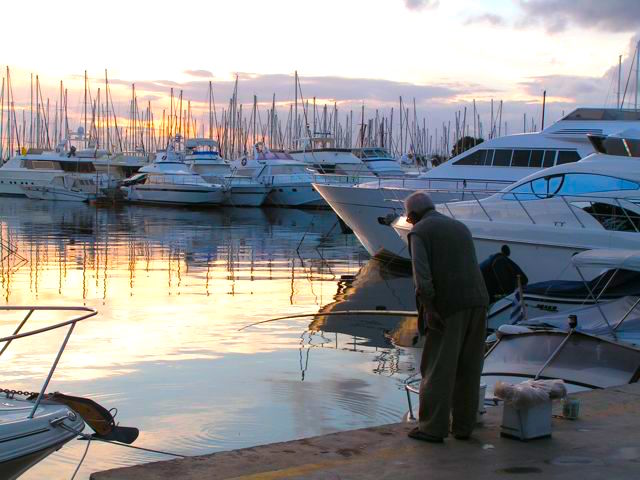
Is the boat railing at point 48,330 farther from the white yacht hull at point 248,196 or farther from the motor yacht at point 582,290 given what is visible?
the white yacht hull at point 248,196

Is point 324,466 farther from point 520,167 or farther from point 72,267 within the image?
point 520,167

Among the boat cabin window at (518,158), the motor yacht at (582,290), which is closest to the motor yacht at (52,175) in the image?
the boat cabin window at (518,158)

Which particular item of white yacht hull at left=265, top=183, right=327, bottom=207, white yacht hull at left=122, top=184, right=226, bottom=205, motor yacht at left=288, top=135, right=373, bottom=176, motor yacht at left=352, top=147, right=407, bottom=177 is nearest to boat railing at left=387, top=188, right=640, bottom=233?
motor yacht at left=288, top=135, right=373, bottom=176

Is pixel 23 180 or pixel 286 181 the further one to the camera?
pixel 23 180

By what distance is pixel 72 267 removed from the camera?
2248 centimetres

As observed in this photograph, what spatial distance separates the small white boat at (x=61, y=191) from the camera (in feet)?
200

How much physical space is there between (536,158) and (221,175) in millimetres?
34080

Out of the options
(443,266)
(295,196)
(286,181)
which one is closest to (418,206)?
(443,266)

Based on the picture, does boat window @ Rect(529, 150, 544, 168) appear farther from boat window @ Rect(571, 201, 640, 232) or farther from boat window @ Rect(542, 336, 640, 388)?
boat window @ Rect(542, 336, 640, 388)

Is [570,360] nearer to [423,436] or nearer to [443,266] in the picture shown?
[423,436]

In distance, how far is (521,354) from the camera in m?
9.78

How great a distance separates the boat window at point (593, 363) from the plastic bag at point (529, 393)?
278 cm

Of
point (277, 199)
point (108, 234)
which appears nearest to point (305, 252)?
point (108, 234)

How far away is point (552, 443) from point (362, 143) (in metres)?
65.8
